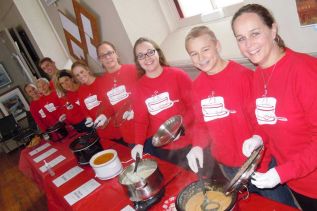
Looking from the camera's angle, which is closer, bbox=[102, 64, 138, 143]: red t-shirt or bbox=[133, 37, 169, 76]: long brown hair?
bbox=[133, 37, 169, 76]: long brown hair

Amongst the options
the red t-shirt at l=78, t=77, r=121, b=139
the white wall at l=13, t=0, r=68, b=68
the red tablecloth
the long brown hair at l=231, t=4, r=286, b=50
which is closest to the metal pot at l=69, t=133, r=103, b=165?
the red tablecloth

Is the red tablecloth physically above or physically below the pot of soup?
below

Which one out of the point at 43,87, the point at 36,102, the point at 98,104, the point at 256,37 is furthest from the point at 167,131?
the point at 36,102

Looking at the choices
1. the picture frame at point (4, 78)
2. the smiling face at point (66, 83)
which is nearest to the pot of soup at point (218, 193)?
the smiling face at point (66, 83)

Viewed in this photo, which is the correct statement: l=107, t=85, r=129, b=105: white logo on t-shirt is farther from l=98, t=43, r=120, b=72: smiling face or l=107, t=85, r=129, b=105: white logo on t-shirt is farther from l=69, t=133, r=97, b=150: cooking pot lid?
l=69, t=133, r=97, b=150: cooking pot lid

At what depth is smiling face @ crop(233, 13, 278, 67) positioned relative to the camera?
1.24 m

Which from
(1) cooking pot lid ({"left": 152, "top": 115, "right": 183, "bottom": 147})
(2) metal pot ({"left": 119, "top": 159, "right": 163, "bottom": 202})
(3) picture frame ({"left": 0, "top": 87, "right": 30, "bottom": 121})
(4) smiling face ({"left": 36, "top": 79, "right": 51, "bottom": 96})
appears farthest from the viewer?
(3) picture frame ({"left": 0, "top": 87, "right": 30, "bottom": 121})

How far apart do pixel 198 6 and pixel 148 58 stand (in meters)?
1.23

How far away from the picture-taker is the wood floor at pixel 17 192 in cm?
443

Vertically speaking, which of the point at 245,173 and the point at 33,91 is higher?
the point at 33,91

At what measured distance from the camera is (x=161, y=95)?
2.11 m

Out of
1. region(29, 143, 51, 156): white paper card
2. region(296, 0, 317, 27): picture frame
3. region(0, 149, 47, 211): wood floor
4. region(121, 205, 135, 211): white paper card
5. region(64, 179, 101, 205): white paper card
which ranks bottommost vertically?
region(0, 149, 47, 211): wood floor

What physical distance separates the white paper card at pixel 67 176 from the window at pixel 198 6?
1893mm

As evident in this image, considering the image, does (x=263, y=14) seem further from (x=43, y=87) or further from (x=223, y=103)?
(x=43, y=87)
